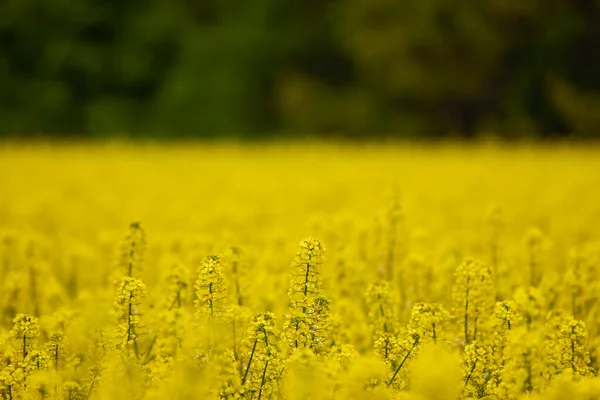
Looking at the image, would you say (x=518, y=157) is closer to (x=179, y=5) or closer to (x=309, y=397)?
(x=309, y=397)

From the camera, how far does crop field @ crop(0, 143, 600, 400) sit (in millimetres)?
2010

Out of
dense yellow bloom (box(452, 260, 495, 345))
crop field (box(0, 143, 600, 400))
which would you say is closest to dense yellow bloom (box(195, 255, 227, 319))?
crop field (box(0, 143, 600, 400))

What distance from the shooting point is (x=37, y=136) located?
76.6 ft

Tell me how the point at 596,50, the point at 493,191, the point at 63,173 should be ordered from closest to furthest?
1. the point at 493,191
2. the point at 63,173
3. the point at 596,50

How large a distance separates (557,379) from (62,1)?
25896mm

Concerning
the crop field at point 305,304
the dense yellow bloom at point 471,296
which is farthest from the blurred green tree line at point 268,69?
the dense yellow bloom at point 471,296

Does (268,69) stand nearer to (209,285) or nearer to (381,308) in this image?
(381,308)

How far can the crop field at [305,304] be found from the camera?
2010mm

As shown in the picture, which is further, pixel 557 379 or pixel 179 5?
pixel 179 5

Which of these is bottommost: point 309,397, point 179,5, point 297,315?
point 309,397

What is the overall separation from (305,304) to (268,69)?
2233cm

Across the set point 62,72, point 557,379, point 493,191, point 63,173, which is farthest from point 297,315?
point 62,72

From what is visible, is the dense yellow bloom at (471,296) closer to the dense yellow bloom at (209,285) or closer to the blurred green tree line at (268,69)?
the dense yellow bloom at (209,285)

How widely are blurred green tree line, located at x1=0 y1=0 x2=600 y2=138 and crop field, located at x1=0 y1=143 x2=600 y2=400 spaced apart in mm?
12700
